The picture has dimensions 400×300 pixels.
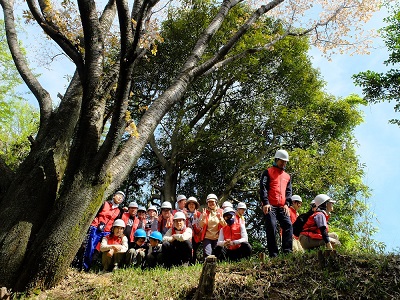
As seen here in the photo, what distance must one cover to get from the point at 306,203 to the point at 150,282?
8.70 metres

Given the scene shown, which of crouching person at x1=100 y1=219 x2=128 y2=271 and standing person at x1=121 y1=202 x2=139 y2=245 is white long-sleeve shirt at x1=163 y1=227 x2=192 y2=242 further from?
standing person at x1=121 y1=202 x2=139 y2=245

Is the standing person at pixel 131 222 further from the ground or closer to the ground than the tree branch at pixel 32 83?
closer to the ground

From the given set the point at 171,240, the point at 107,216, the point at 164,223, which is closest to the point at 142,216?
the point at 164,223

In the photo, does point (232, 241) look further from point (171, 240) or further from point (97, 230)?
point (97, 230)

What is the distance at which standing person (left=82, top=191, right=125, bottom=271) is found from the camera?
22.3 feet

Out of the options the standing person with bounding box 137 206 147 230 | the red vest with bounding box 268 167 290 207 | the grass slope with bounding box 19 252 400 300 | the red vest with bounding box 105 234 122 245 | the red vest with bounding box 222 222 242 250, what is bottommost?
the grass slope with bounding box 19 252 400 300

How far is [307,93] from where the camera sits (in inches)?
555

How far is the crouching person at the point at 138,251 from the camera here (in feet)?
21.9

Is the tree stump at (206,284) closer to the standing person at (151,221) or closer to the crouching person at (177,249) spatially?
the crouching person at (177,249)

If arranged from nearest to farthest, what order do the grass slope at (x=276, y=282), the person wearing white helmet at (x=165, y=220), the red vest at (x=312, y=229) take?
the grass slope at (x=276, y=282)
the red vest at (x=312, y=229)
the person wearing white helmet at (x=165, y=220)

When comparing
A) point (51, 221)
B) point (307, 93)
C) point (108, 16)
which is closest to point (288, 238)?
point (51, 221)

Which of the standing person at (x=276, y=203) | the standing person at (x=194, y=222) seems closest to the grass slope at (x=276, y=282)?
the standing person at (x=276, y=203)

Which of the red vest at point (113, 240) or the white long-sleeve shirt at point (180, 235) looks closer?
the white long-sleeve shirt at point (180, 235)

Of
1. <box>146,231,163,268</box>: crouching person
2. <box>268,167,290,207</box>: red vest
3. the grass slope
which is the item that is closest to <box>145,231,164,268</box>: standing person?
<box>146,231,163,268</box>: crouching person
